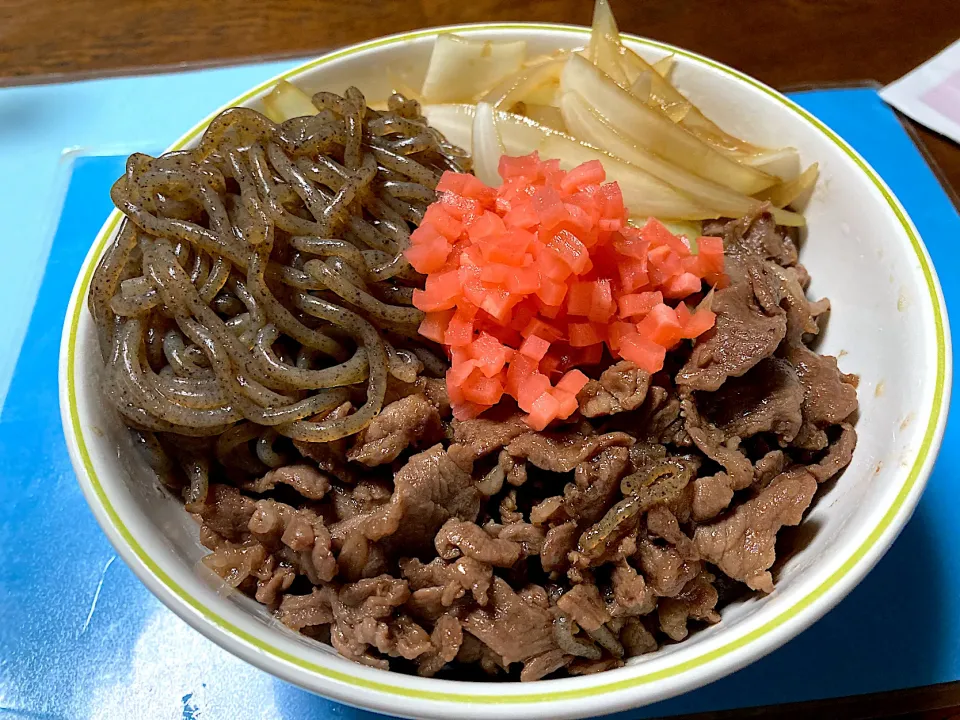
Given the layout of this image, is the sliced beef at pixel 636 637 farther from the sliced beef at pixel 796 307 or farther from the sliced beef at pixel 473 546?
the sliced beef at pixel 796 307

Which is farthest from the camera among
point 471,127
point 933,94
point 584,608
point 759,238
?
point 933,94

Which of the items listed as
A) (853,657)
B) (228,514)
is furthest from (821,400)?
(228,514)

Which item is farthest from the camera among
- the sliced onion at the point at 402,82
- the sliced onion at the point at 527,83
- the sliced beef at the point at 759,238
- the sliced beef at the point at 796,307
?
the sliced onion at the point at 402,82

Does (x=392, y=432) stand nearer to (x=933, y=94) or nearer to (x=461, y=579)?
(x=461, y=579)

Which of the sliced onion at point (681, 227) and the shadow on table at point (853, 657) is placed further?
the sliced onion at point (681, 227)

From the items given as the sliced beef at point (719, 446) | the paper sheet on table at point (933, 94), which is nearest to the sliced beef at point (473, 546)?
the sliced beef at point (719, 446)
